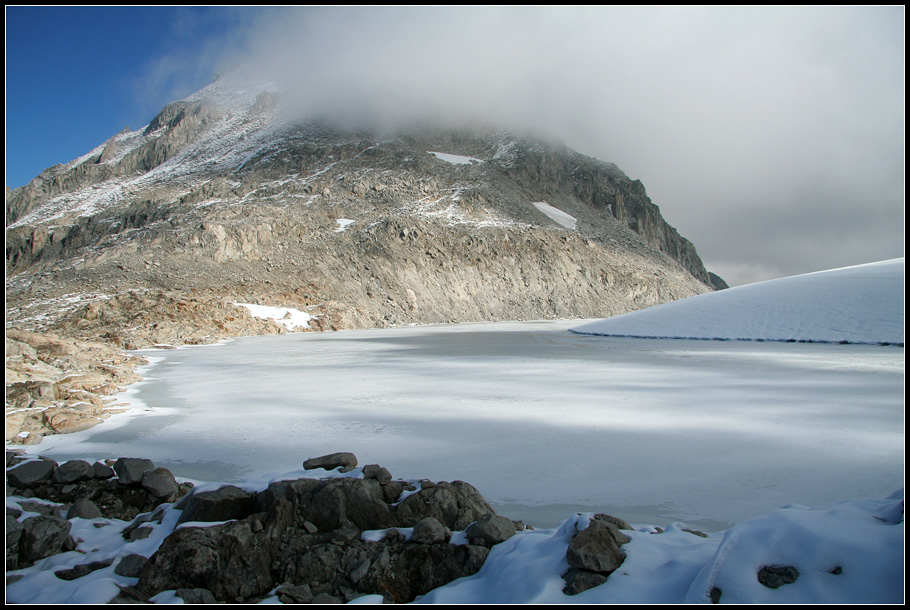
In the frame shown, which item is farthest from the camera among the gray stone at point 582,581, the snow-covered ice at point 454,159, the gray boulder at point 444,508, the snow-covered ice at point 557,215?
the snow-covered ice at point 454,159

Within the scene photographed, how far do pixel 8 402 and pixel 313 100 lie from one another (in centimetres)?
7987

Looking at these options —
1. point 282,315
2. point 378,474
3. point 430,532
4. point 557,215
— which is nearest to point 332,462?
point 378,474

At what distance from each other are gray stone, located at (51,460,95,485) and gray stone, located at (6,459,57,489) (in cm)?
6

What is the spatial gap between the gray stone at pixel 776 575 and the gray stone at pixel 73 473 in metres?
4.68

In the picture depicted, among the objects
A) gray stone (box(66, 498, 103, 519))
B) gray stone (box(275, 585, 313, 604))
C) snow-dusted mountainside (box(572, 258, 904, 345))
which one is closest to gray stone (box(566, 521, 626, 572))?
gray stone (box(275, 585, 313, 604))

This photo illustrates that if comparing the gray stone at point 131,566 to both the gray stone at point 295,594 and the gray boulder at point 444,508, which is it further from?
the gray boulder at point 444,508

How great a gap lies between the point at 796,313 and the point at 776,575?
21.2 meters

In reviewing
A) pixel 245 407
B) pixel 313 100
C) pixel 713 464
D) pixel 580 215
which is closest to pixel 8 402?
pixel 245 407

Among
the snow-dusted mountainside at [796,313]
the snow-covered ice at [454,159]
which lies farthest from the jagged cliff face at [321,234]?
the snow-dusted mountainside at [796,313]

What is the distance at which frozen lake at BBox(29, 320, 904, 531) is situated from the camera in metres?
3.66

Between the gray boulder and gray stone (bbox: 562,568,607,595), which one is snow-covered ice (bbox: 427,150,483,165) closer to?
the gray boulder

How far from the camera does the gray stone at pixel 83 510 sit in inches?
133

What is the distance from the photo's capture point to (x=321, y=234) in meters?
40.9

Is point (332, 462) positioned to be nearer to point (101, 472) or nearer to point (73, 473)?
point (101, 472)
